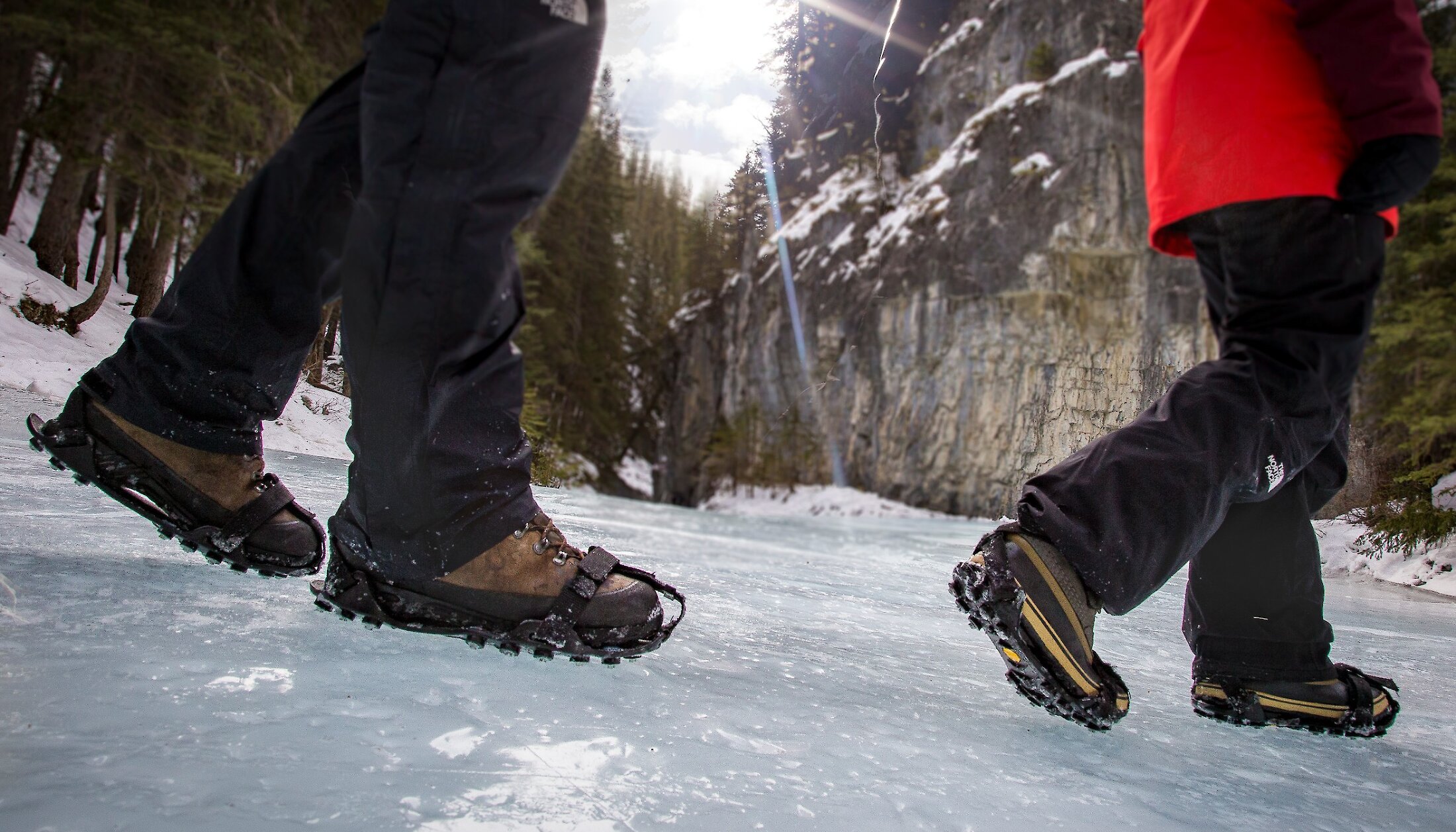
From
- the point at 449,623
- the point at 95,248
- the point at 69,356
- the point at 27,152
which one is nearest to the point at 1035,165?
the point at 95,248

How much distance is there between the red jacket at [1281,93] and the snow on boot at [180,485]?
1411 mm

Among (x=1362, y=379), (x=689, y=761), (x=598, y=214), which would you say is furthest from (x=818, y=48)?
→ (x=598, y=214)

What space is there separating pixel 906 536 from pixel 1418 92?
4.55 meters

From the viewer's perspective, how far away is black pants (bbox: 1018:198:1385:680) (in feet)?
2.91

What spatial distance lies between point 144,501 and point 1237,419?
5.06ft

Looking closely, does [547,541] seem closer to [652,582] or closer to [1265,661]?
[652,582]

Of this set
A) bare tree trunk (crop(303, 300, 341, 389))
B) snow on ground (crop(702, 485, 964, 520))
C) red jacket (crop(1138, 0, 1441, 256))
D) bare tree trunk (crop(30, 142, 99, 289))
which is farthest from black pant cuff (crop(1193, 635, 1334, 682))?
snow on ground (crop(702, 485, 964, 520))

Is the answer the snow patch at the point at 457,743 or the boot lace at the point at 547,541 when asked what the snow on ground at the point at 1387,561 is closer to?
the boot lace at the point at 547,541

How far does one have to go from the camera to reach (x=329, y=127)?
96 cm

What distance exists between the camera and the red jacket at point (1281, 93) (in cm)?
87

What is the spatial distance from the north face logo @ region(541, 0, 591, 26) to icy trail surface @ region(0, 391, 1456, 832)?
73 cm

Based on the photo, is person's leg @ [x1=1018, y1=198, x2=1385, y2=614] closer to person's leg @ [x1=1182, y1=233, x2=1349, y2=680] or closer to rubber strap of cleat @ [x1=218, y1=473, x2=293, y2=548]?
person's leg @ [x1=1182, y1=233, x2=1349, y2=680]

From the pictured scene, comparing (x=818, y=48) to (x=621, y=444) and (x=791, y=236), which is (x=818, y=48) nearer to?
(x=791, y=236)

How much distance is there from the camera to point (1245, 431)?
3.01 feet
